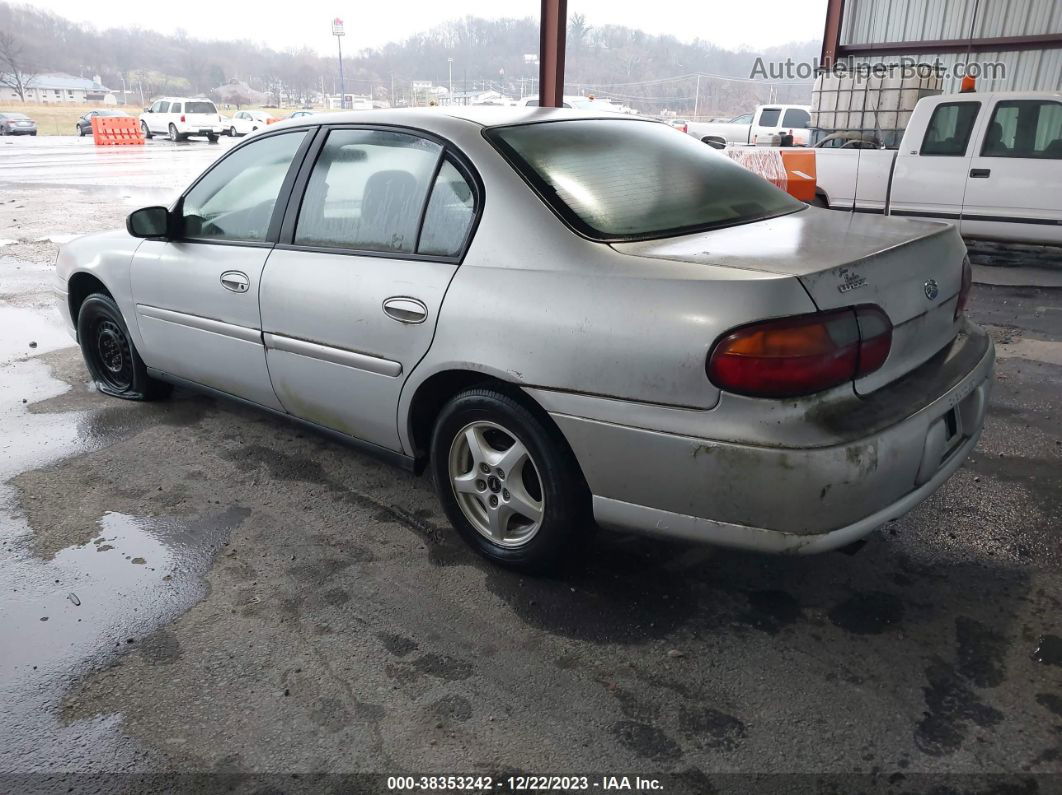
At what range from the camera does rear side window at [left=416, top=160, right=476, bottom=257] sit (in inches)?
105

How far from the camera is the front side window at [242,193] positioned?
337cm

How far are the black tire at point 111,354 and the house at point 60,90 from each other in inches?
3655

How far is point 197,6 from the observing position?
105 metres

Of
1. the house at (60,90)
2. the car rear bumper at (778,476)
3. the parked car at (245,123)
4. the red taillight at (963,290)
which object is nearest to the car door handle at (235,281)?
the car rear bumper at (778,476)

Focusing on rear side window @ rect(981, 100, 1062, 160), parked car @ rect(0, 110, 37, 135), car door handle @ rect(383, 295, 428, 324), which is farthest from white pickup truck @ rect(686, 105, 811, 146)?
parked car @ rect(0, 110, 37, 135)

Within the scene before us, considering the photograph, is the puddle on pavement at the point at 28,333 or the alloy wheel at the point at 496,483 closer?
the alloy wheel at the point at 496,483

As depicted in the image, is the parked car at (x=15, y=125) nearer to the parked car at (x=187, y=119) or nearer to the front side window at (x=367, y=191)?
the parked car at (x=187, y=119)

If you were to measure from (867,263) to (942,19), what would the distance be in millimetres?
15016

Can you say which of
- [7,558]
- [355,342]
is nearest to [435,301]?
[355,342]

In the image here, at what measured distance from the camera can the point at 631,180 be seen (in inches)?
109

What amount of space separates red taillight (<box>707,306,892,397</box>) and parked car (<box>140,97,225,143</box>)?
36.9 meters

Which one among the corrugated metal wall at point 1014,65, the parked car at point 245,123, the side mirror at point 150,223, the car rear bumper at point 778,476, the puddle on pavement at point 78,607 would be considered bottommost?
the puddle on pavement at point 78,607

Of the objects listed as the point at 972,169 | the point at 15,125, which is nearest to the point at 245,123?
the point at 15,125

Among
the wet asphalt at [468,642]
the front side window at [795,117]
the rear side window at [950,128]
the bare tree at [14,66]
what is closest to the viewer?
the wet asphalt at [468,642]
